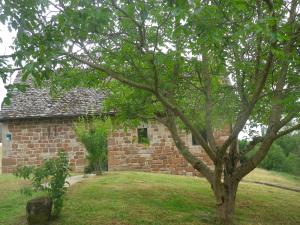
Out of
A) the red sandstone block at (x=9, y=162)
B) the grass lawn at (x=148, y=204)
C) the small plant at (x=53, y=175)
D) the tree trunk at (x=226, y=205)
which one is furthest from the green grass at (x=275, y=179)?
the small plant at (x=53, y=175)

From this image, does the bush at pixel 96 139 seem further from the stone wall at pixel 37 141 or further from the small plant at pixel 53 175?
the small plant at pixel 53 175

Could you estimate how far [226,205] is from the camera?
8.72 m

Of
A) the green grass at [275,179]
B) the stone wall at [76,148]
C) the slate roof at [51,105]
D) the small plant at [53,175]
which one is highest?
the slate roof at [51,105]

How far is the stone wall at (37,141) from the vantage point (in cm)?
1823

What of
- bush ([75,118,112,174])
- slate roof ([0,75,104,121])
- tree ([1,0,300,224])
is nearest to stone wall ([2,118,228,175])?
slate roof ([0,75,104,121])

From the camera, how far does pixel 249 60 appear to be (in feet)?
27.4

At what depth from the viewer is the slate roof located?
17859 mm

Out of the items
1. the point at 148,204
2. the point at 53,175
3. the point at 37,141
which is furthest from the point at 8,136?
the point at 53,175

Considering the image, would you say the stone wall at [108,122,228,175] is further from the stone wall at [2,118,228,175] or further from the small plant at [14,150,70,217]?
the small plant at [14,150,70,217]

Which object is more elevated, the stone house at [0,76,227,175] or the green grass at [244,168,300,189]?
the stone house at [0,76,227,175]

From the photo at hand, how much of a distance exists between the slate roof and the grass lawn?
4.80 meters

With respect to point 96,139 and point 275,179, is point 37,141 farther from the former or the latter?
point 275,179

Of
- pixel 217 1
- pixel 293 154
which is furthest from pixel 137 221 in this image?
pixel 293 154

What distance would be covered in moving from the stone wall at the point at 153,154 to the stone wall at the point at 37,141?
1.54m
